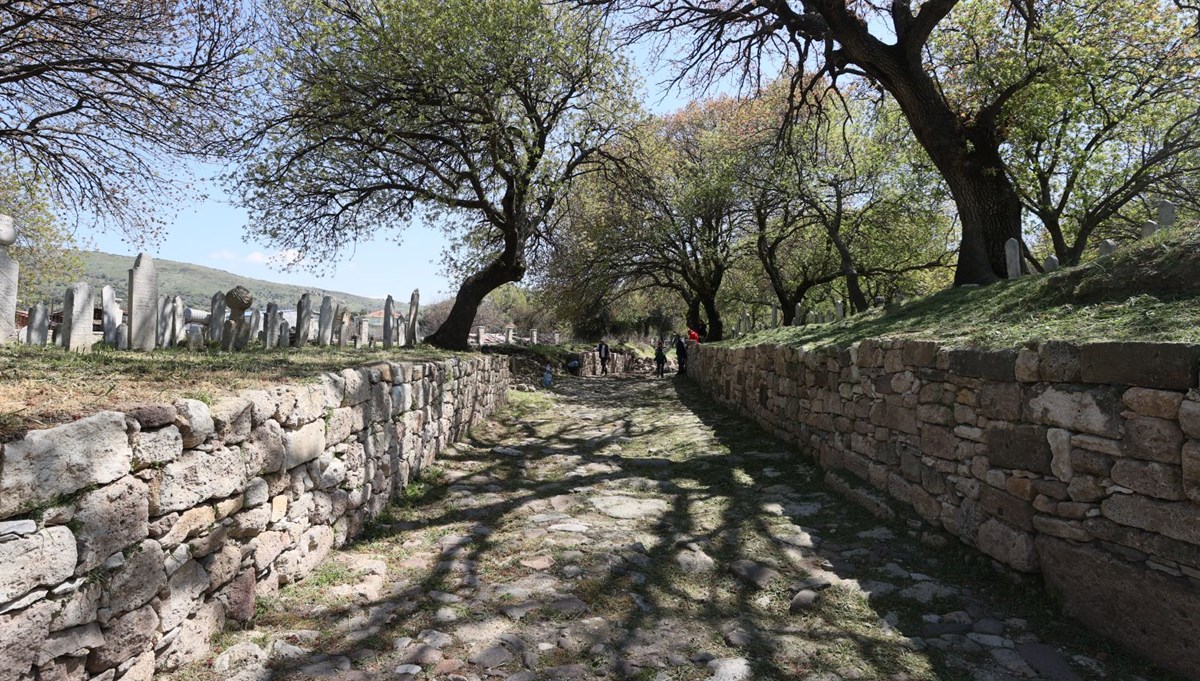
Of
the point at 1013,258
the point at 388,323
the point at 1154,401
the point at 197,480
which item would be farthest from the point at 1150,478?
the point at 388,323

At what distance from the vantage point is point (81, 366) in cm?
352

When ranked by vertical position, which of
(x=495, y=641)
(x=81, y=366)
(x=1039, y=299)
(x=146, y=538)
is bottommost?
(x=495, y=641)

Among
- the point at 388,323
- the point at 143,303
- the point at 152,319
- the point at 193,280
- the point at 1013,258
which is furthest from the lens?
the point at 193,280

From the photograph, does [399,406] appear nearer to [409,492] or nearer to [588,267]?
[409,492]

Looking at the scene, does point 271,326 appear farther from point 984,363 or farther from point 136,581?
point 984,363

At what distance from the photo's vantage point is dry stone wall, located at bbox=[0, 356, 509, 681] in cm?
191

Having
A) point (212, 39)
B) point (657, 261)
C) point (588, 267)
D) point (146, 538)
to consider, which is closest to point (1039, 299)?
point (146, 538)

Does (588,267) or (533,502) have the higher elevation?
(588,267)

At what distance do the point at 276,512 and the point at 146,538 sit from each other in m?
1.02

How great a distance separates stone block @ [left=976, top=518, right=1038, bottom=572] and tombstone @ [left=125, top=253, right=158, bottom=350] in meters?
6.21

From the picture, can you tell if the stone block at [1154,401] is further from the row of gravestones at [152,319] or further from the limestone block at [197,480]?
the row of gravestones at [152,319]

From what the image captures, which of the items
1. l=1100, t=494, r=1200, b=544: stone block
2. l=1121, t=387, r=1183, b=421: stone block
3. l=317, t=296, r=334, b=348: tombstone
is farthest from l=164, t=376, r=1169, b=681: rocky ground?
l=317, t=296, r=334, b=348: tombstone

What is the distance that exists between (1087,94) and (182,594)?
15364 millimetres

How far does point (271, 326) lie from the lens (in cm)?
671
